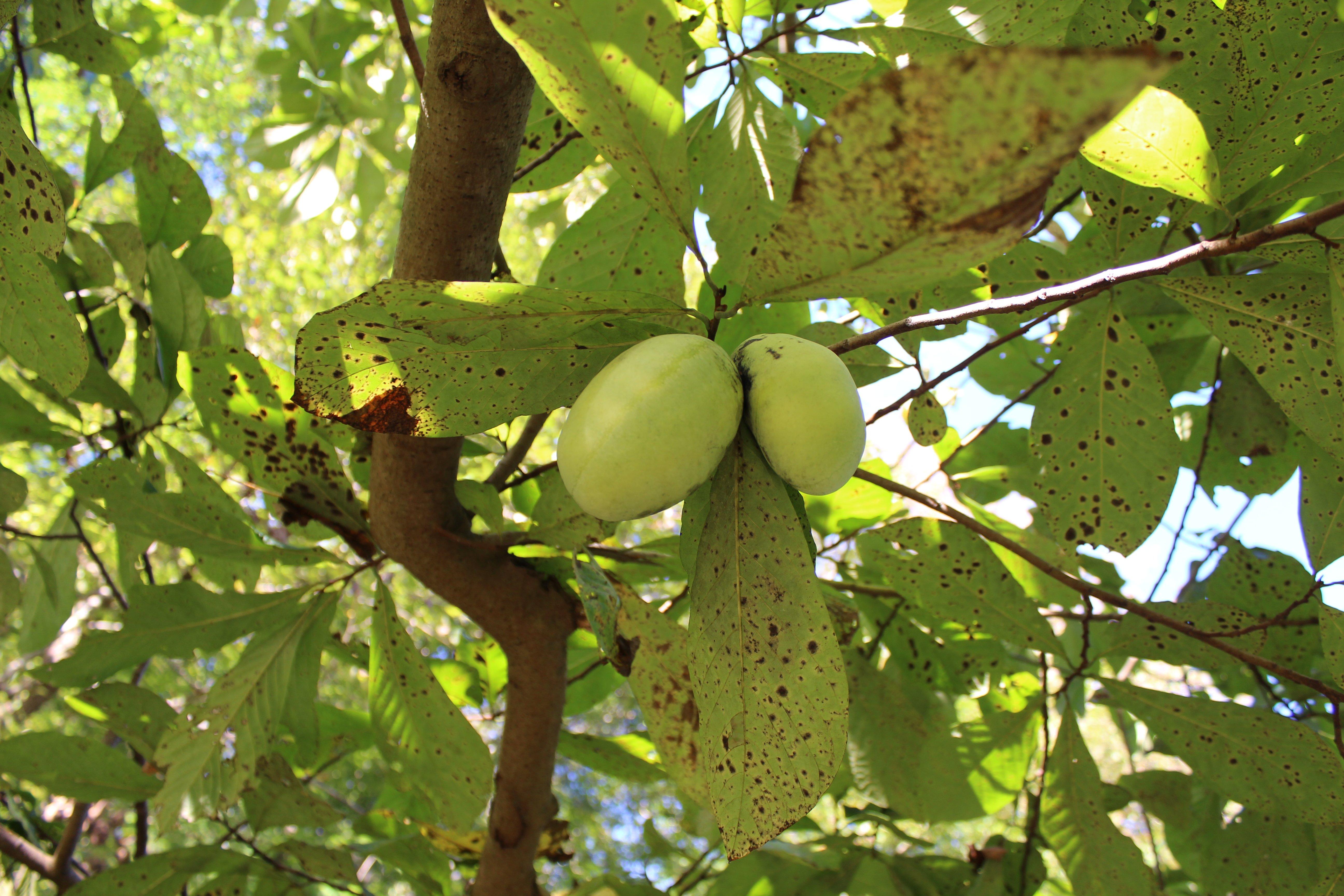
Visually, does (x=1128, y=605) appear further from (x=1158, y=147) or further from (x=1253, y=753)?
(x=1158, y=147)

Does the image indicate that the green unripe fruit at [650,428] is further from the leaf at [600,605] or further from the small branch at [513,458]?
the small branch at [513,458]

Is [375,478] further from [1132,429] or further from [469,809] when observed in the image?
[1132,429]

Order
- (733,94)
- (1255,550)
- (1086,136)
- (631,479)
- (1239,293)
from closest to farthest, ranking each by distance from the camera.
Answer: (1086,136), (631,479), (1239,293), (733,94), (1255,550)

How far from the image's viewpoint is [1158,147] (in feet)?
2.22

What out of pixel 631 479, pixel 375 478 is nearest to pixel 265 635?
pixel 375 478

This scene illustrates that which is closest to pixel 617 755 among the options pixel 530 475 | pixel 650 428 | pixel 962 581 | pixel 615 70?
pixel 530 475

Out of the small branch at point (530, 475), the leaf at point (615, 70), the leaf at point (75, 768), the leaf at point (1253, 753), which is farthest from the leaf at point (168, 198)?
the leaf at point (1253, 753)

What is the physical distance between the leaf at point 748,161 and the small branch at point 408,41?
339 millimetres

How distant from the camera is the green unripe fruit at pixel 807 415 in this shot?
0.55m

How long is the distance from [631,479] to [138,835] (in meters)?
1.44

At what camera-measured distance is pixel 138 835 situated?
4.76ft

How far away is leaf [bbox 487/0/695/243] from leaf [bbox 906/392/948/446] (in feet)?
1.65

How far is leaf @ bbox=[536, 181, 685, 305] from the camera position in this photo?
1.12m

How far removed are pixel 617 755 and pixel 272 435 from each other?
72 cm
